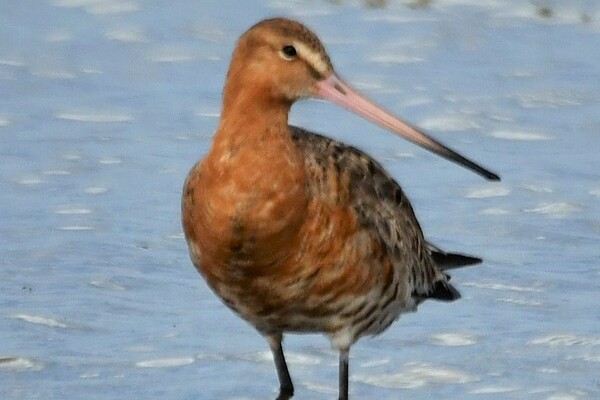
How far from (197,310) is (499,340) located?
119 centimetres

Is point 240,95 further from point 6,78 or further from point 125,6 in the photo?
point 125,6

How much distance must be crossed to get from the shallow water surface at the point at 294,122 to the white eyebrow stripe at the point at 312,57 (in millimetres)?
1394

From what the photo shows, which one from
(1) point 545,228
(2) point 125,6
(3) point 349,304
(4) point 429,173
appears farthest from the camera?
(2) point 125,6

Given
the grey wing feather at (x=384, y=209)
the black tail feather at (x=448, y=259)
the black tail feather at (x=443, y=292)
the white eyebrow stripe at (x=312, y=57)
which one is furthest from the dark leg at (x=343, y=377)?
the white eyebrow stripe at (x=312, y=57)

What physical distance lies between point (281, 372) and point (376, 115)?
1105 mm

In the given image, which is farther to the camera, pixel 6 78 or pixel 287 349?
pixel 6 78

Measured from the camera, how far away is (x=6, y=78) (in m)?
10.5

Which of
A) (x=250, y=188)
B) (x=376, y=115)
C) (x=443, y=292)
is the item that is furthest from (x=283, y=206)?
(x=443, y=292)

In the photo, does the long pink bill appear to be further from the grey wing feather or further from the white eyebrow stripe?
the grey wing feather

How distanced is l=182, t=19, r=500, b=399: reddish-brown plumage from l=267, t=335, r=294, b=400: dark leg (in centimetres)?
23

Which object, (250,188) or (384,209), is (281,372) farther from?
(250,188)

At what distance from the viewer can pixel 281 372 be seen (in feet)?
22.0

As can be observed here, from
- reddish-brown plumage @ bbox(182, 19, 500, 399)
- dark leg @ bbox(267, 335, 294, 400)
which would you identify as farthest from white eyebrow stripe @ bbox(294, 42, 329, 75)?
dark leg @ bbox(267, 335, 294, 400)

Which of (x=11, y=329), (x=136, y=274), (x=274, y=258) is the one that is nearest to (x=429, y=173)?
(x=136, y=274)
